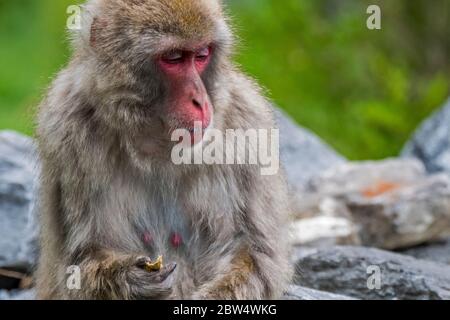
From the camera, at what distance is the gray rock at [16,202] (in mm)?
6539

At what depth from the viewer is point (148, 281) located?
466 centimetres

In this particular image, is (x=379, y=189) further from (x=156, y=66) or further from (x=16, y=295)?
(x=156, y=66)

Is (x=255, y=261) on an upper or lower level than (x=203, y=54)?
lower

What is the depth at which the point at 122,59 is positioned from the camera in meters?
4.76

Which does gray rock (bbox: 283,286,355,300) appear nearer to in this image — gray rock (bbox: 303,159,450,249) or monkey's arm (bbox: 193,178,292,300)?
monkey's arm (bbox: 193,178,292,300)

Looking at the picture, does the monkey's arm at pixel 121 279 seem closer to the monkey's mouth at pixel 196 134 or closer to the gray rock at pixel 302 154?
the monkey's mouth at pixel 196 134

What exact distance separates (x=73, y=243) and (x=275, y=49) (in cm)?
708

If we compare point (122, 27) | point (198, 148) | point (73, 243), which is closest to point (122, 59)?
point (122, 27)

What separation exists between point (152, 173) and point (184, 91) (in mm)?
434

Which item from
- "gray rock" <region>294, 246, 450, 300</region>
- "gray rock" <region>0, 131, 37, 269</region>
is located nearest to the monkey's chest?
"gray rock" <region>294, 246, 450, 300</region>

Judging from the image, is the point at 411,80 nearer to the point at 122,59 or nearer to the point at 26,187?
the point at 26,187

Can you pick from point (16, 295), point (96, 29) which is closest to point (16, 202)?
point (16, 295)

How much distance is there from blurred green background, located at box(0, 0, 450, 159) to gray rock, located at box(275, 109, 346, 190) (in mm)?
2206
